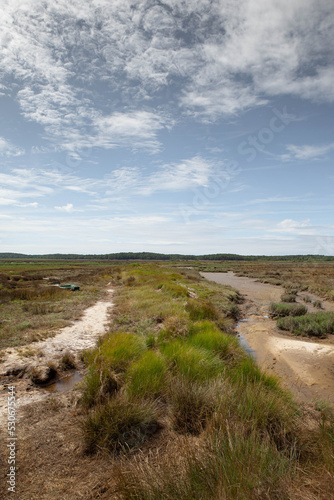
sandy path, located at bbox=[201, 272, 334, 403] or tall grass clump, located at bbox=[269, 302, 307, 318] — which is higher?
tall grass clump, located at bbox=[269, 302, 307, 318]

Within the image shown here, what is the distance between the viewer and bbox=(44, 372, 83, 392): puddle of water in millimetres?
6457

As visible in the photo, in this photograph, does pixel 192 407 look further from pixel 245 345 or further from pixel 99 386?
pixel 245 345

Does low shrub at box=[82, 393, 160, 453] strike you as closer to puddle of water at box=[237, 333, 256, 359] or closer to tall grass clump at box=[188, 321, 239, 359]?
tall grass clump at box=[188, 321, 239, 359]

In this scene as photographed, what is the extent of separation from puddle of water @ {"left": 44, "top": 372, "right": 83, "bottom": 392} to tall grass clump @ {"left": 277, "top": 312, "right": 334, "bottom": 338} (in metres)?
11.6

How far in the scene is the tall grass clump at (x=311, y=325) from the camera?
13.6 metres

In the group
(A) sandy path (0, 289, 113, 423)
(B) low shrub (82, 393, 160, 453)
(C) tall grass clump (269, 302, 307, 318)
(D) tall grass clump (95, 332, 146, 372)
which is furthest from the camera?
(C) tall grass clump (269, 302, 307, 318)

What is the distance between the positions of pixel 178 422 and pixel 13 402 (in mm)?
3650

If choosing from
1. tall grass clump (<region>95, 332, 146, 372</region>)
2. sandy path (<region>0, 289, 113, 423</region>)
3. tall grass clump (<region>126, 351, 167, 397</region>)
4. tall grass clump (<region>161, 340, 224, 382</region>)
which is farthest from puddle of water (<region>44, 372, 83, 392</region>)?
tall grass clump (<region>161, 340, 224, 382</region>)

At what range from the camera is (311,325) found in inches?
545

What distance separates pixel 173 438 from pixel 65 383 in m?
4.00

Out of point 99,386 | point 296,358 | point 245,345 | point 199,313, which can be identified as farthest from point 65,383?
point 296,358

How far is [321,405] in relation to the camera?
20.3 ft

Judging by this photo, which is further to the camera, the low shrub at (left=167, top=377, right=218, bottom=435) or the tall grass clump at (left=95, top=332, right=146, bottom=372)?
the tall grass clump at (left=95, top=332, right=146, bottom=372)

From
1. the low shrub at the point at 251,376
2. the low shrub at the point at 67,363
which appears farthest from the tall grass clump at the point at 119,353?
the low shrub at the point at 251,376
